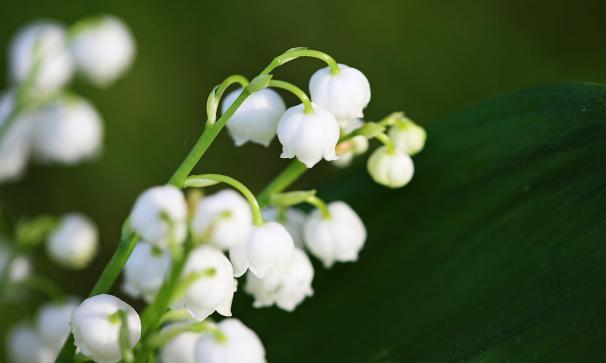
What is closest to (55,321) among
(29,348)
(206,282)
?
(29,348)

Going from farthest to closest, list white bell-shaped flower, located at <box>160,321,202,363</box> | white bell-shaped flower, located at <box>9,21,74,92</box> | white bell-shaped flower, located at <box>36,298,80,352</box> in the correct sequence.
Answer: white bell-shaped flower, located at <box>9,21,74,92</box>, white bell-shaped flower, located at <box>36,298,80,352</box>, white bell-shaped flower, located at <box>160,321,202,363</box>

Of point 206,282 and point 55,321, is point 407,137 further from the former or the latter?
point 55,321

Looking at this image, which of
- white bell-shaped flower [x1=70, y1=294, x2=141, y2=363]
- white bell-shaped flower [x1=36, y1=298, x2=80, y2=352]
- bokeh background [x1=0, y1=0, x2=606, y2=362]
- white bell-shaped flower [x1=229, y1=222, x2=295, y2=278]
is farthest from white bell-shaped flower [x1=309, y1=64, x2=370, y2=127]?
bokeh background [x1=0, y1=0, x2=606, y2=362]

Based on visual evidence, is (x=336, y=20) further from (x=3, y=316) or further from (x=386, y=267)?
(x=386, y=267)

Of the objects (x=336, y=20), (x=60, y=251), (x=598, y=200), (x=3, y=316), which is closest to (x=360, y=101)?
(x=598, y=200)

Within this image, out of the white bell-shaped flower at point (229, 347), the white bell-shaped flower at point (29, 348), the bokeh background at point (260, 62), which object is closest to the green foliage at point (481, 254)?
the white bell-shaped flower at point (229, 347)

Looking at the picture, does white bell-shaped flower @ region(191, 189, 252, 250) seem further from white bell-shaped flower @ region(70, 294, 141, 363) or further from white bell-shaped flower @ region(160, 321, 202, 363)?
white bell-shaped flower @ region(160, 321, 202, 363)
